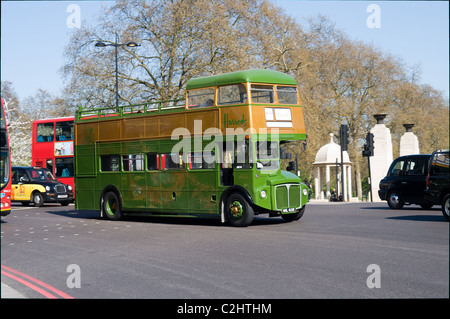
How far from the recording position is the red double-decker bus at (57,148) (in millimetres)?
33625

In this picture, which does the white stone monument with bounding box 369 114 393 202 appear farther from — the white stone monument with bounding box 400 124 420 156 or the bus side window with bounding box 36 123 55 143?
the bus side window with bounding box 36 123 55 143

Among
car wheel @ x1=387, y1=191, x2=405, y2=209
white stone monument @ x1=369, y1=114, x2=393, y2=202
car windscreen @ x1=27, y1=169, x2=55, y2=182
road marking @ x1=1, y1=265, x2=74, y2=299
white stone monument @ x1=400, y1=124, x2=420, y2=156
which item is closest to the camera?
road marking @ x1=1, y1=265, x2=74, y2=299

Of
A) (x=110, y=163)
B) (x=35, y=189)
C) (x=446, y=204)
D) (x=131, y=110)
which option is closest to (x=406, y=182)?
(x=446, y=204)

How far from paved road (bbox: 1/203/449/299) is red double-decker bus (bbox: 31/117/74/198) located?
1765cm

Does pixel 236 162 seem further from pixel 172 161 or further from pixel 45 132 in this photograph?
pixel 45 132

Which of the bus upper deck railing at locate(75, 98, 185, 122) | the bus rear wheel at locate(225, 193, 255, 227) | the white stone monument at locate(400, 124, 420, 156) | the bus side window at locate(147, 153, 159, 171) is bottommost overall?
the bus rear wheel at locate(225, 193, 255, 227)

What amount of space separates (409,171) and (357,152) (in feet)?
117

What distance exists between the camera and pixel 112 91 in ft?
127

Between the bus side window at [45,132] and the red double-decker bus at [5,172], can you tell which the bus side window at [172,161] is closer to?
the red double-decker bus at [5,172]

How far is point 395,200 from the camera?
72.1 ft

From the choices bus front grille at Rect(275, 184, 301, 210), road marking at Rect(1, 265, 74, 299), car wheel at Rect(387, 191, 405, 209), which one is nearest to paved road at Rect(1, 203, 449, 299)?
road marking at Rect(1, 265, 74, 299)

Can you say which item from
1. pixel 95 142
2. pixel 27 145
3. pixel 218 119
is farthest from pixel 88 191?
pixel 27 145

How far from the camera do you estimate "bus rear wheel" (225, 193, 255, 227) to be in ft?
54.6

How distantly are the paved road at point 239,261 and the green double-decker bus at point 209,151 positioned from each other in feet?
3.64
